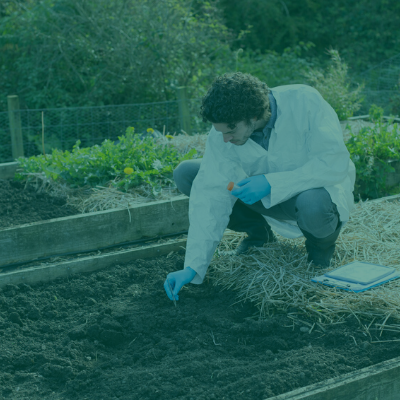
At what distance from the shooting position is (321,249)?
293 centimetres

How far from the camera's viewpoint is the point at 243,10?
36.1ft

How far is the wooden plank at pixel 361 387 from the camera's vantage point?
71.2 inches

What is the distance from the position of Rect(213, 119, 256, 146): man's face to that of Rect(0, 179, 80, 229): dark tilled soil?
1575 millimetres

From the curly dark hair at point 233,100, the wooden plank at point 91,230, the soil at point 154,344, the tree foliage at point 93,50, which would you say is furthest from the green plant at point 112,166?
the tree foliage at point 93,50

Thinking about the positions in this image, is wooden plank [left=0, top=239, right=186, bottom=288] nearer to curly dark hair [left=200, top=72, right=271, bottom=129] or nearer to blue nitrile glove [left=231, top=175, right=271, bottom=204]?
blue nitrile glove [left=231, top=175, right=271, bottom=204]

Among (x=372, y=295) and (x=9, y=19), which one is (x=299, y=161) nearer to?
(x=372, y=295)

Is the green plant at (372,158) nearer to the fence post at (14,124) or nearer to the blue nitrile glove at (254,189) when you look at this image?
the blue nitrile glove at (254,189)

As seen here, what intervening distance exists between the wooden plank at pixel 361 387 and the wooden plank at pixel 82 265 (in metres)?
1.67

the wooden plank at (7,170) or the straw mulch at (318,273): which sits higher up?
the wooden plank at (7,170)

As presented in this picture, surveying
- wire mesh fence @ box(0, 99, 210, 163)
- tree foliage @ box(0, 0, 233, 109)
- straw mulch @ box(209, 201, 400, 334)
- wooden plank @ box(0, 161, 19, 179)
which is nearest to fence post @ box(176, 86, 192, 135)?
wire mesh fence @ box(0, 99, 210, 163)

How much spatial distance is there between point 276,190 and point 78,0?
203 inches

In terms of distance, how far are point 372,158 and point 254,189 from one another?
198 cm

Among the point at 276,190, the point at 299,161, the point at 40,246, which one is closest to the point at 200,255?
the point at 276,190

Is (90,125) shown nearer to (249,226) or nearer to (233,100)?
(249,226)
